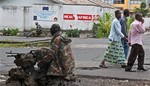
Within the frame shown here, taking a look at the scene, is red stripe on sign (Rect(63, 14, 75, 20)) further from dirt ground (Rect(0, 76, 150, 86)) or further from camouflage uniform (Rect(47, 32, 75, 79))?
camouflage uniform (Rect(47, 32, 75, 79))

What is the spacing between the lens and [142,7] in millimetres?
73812

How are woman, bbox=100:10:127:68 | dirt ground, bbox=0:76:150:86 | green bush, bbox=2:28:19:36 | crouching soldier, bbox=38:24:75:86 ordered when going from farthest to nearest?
1. green bush, bbox=2:28:19:36
2. woman, bbox=100:10:127:68
3. dirt ground, bbox=0:76:150:86
4. crouching soldier, bbox=38:24:75:86

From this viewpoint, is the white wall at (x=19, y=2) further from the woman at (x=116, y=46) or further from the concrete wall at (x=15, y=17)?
the woman at (x=116, y=46)

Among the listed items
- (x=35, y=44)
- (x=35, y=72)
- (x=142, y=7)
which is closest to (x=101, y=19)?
(x=35, y=44)

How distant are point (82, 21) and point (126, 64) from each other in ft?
75.7

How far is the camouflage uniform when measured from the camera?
8.30 m

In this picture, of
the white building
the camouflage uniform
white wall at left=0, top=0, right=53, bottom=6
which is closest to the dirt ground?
the camouflage uniform

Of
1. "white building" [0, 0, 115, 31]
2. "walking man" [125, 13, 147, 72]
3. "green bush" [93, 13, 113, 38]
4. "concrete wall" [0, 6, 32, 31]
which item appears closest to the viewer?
"walking man" [125, 13, 147, 72]

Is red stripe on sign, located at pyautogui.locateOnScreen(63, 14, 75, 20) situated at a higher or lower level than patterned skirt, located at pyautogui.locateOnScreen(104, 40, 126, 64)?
higher

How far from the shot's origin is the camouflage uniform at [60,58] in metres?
8.30

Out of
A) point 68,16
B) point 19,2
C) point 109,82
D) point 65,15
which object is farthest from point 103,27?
point 109,82

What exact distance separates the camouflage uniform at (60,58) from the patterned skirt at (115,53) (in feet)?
12.6

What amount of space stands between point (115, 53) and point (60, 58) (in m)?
4.00

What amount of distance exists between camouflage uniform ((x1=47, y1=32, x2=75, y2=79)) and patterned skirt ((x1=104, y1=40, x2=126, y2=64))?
3827 millimetres
